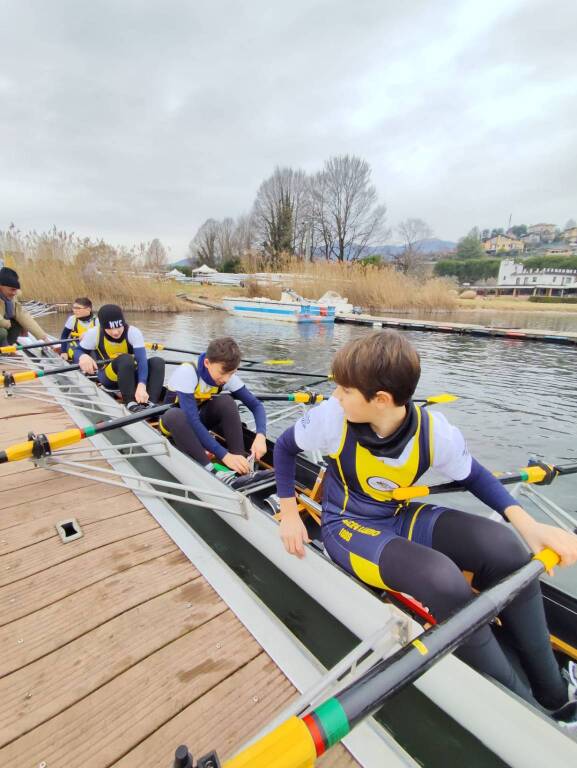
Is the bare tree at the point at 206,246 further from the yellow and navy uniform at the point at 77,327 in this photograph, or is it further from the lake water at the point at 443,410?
the yellow and navy uniform at the point at 77,327

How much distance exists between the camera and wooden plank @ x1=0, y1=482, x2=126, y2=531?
2471mm

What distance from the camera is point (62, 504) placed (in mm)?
2646

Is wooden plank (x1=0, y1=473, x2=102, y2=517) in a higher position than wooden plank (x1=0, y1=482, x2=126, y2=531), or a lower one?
higher

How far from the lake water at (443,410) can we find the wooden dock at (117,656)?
40cm

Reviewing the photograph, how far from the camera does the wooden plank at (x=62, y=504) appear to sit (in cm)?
247

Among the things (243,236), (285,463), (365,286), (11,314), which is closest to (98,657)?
(285,463)

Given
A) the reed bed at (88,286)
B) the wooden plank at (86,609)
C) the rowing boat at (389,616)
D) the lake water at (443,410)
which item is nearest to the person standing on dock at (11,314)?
the lake water at (443,410)

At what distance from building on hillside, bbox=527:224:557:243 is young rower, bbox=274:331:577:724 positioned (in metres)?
128

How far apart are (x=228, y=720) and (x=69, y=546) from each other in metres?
1.43

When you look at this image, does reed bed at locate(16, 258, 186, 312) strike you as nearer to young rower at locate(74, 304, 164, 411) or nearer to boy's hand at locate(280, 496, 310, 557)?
young rower at locate(74, 304, 164, 411)

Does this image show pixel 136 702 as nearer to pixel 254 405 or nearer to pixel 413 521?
pixel 413 521

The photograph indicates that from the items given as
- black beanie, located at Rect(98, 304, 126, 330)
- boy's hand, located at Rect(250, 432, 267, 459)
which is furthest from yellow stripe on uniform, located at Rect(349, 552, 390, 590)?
black beanie, located at Rect(98, 304, 126, 330)

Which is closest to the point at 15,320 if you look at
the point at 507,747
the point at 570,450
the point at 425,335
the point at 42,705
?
the point at 42,705

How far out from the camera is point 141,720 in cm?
138
